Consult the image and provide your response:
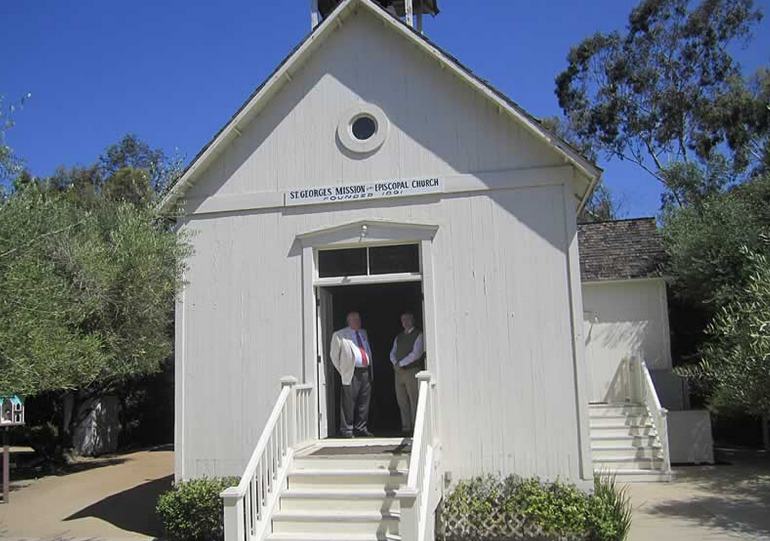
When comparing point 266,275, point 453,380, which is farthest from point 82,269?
point 453,380

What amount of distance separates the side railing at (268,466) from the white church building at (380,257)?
0.18 feet

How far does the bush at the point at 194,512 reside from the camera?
34.4 feet

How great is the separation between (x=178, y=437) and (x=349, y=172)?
474 cm

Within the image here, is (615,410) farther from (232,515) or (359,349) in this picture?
(232,515)

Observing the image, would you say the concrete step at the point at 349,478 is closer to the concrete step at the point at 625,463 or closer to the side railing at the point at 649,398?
the concrete step at the point at 625,463

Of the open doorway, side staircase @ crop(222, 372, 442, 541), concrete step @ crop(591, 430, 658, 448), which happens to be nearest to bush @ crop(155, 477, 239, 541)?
side staircase @ crop(222, 372, 442, 541)

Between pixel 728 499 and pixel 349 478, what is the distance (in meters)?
7.33

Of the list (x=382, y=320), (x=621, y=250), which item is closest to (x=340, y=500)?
(x=382, y=320)

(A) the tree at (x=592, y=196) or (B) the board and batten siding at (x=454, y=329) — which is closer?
(B) the board and batten siding at (x=454, y=329)

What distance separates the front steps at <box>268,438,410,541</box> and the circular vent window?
14.6 feet

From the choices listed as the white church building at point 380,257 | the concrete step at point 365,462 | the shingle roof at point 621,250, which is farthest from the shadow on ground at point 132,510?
the shingle roof at point 621,250

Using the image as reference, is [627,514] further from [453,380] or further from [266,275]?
[266,275]

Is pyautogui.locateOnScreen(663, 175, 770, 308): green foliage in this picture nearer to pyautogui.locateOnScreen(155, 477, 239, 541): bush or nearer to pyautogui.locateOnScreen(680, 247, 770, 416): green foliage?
pyautogui.locateOnScreen(680, 247, 770, 416): green foliage

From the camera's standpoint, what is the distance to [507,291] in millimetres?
10531
